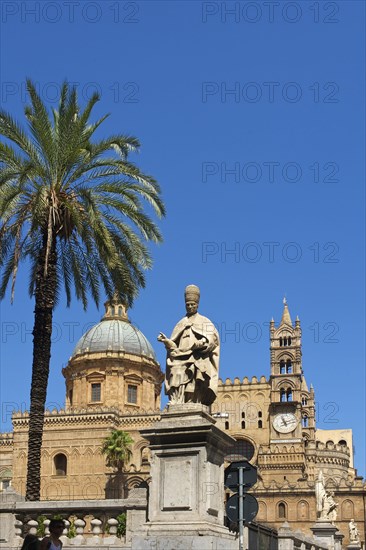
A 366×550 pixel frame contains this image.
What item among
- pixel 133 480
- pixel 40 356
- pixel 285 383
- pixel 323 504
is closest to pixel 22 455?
pixel 133 480

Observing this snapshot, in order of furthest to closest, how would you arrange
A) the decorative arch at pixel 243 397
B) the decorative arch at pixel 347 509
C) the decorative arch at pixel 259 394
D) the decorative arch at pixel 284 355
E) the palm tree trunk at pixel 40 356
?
the decorative arch at pixel 284 355, the decorative arch at pixel 243 397, the decorative arch at pixel 259 394, the decorative arch at pixel 347 509, the palm tree trunk at pixel 40 356

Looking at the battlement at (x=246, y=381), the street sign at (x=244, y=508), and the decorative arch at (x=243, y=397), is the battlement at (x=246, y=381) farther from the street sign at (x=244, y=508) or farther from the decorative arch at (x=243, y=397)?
the street sign at (x=244, y=508)

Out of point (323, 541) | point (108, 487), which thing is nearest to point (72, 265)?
point (323, 541)

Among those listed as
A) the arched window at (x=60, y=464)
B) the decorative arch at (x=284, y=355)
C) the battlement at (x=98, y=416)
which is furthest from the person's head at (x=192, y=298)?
the decorative arch at (x=284, y=355)

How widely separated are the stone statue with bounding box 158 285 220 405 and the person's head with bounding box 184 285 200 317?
0.92ft

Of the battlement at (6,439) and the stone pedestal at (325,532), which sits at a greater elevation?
the battlement at (6,439)

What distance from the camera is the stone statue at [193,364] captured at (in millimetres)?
10594

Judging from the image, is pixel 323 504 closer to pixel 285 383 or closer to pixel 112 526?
pixel 112 526

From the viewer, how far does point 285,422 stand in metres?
75.1

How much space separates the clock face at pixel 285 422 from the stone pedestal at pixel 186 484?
6541 cm

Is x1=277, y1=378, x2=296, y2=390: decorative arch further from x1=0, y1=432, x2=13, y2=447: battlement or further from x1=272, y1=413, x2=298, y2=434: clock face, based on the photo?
x1=0, y1=432, x2=13, y2=447: battlement

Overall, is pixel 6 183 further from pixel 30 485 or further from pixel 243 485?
pixel 243 485

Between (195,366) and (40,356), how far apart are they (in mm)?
9226

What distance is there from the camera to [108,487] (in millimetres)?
66000
